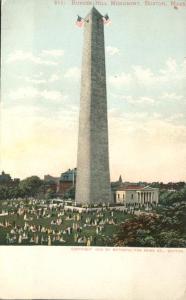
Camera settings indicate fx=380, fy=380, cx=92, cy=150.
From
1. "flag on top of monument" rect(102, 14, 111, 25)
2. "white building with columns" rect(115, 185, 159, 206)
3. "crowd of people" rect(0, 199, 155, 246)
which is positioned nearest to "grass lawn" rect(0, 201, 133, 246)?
"crowd of people" rect(0, 199, 155, 246)

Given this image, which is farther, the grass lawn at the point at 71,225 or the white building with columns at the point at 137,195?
the white building with columns at the point at 137,195

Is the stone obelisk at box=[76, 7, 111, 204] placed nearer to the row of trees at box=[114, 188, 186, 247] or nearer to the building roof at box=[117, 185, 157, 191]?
the building roof at box=[117, 185, 157, 191]

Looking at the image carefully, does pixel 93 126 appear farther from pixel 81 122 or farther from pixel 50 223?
pixel 50 223

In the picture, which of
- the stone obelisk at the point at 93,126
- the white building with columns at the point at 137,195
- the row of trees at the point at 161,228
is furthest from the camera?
the stone obelisk at the point at 93,126

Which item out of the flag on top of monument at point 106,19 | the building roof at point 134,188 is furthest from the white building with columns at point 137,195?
the flag on top of monument at point 106,19

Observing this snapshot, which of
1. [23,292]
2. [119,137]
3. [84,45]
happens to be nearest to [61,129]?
[119,137]

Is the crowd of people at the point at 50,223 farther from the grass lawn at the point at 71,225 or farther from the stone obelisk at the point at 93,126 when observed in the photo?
the stone obelisk at the point at 93,126

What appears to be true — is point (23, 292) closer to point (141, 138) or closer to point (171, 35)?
point (141, 138)
